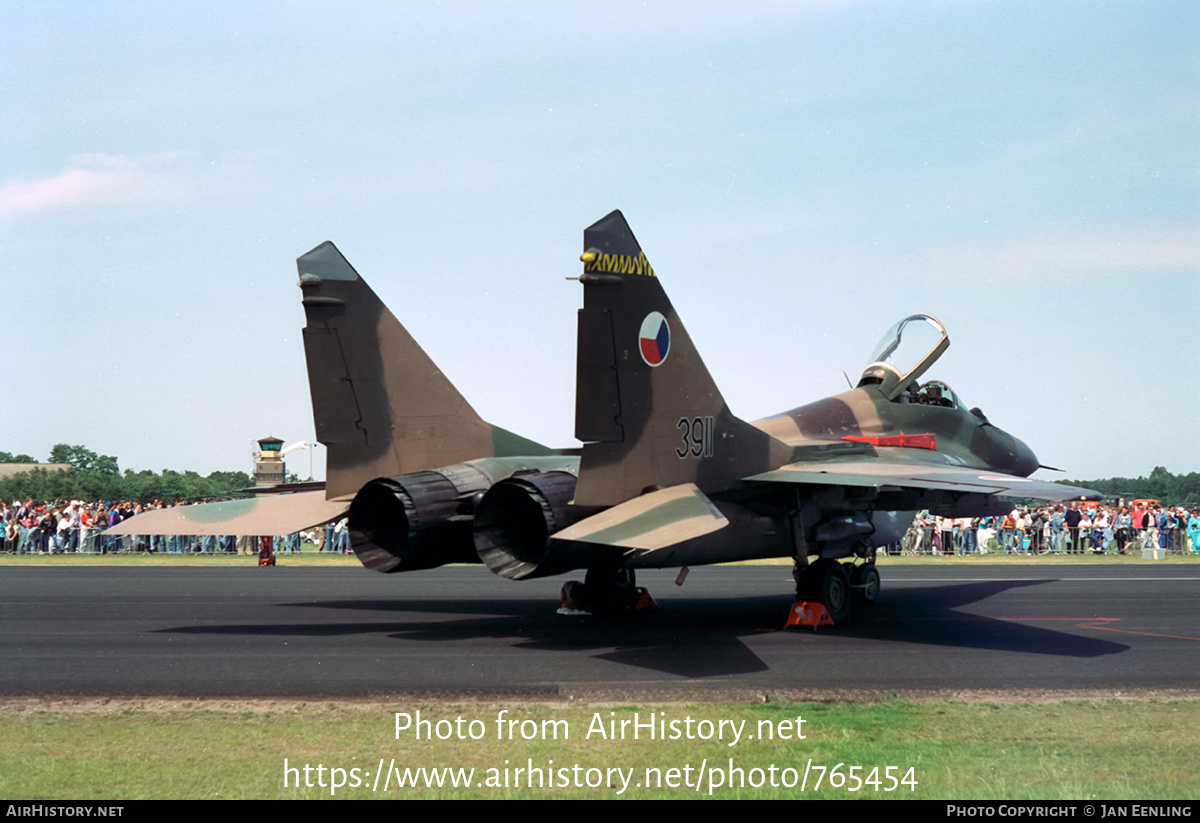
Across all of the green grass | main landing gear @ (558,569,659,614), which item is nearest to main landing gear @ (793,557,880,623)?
main landing gear @ (558,569,659,614)

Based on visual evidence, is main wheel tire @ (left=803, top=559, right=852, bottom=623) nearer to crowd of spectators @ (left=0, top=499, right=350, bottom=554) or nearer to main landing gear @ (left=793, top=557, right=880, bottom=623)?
main landing gear @ (left=793, top=557, right=880, bottom=623)

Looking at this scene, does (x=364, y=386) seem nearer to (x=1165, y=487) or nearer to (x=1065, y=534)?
(x=1065, y=534)

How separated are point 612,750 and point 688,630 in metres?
6.58

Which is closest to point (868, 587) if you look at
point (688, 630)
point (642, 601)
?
point (642, 601)

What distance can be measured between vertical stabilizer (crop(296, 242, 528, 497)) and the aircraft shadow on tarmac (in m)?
2.22

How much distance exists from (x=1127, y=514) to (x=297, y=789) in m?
33.4

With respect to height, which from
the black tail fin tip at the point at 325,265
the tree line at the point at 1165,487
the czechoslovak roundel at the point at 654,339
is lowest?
the tree line at the point at 1165,487

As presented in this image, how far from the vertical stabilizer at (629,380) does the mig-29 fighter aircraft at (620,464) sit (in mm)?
18

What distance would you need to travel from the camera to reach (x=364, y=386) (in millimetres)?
13766

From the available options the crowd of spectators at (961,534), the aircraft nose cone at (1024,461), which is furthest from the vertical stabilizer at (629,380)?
the crowd of spectators at (961,534)

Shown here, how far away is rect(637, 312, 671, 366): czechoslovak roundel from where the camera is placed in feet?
37.3

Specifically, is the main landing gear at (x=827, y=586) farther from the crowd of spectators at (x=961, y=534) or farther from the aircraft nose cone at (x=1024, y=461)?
the crowd of spectators at (x=961, y=534)

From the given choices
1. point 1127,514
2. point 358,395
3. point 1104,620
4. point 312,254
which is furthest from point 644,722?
point 1127,514

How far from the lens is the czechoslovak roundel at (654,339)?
11367mm
